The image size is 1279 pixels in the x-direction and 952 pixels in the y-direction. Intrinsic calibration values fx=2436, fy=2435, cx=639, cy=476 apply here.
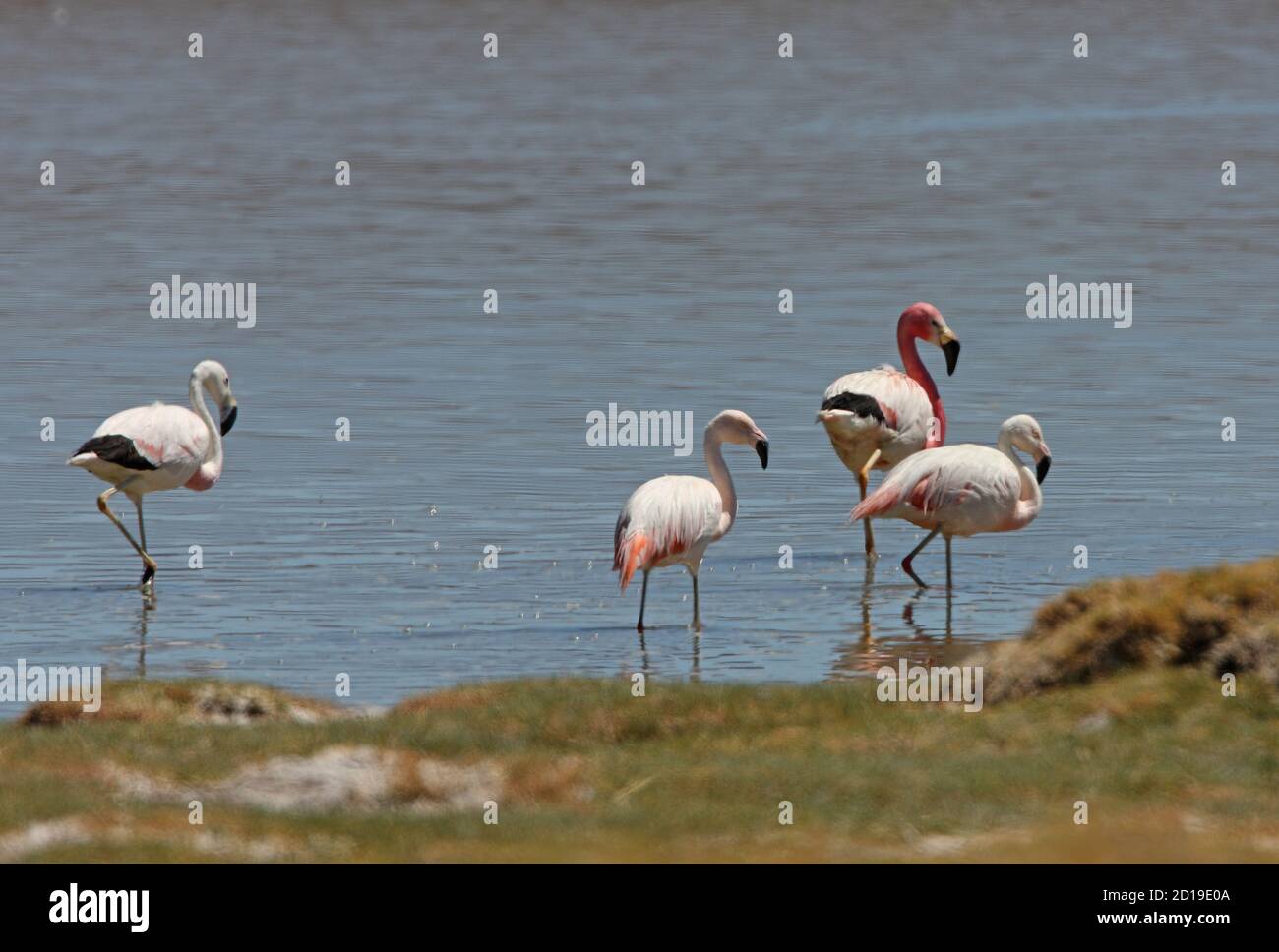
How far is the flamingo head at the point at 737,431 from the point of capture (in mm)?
16797

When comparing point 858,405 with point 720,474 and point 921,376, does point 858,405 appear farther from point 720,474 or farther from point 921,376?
point 720,474

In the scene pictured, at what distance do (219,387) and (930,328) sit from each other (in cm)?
592

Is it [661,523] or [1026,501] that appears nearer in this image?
[661,523]

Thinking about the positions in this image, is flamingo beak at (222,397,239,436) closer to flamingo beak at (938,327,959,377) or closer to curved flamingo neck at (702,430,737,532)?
curved flamingo neck at (702,430,737,532)

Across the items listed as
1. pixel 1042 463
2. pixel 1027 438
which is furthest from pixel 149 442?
pixel 1042 463

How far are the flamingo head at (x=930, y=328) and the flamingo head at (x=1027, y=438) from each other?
3.27 metres

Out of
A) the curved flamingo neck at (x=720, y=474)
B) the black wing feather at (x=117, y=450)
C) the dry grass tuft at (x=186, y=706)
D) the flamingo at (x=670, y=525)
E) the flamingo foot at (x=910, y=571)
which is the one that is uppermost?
the black wing feather at (x=117, y=450)

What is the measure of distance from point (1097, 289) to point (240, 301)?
10390 mm

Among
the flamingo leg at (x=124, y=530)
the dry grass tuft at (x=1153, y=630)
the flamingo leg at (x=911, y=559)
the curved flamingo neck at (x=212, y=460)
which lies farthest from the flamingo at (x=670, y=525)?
the curved flamingo neck at (x=212, y=460)

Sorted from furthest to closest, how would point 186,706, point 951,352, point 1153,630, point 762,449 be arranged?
point 951,352
point 762,449
point 186,706
point 1153,630

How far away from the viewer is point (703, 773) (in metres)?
10.2

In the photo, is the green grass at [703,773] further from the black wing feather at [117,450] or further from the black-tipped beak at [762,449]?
the black wing feather at [117,450]

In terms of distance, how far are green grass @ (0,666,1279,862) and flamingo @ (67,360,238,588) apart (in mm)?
5065

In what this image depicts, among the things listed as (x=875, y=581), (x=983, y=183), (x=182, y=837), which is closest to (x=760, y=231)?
(x=983, y=183)
